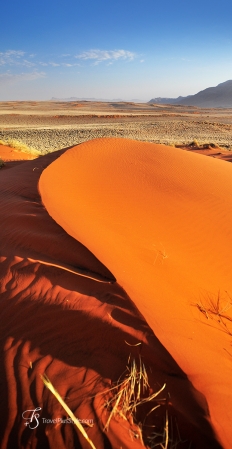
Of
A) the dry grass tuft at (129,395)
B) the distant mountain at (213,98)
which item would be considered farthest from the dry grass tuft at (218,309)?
the distant mountain at (213,98)

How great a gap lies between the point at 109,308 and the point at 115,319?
14 cm

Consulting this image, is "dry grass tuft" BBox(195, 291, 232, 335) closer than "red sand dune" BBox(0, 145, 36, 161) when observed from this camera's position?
Yes

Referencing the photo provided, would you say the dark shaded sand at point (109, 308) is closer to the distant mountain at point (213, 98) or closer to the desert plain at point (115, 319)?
the desert plain at point (115, 319)

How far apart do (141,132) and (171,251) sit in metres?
25.8

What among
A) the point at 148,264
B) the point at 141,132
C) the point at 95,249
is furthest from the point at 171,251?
the point at 141,132

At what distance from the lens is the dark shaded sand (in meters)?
1.79

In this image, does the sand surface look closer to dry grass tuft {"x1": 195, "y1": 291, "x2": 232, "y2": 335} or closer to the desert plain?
the desert plain

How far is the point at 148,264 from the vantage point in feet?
10.6

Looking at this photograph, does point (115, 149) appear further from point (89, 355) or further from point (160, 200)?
point (89, 355)

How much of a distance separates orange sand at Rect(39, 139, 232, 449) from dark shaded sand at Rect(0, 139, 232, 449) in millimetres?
15

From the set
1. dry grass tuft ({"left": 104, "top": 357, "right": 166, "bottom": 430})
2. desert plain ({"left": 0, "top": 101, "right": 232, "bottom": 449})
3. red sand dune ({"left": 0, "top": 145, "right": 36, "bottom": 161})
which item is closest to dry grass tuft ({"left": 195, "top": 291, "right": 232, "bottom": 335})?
desert plain ({"left": 0, "top": 101, "right": 232, "bottom": 449})

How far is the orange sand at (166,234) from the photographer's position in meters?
2.18

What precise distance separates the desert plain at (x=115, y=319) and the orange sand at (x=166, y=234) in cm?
2

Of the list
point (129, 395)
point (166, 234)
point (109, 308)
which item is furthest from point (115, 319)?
point (166, 234)
